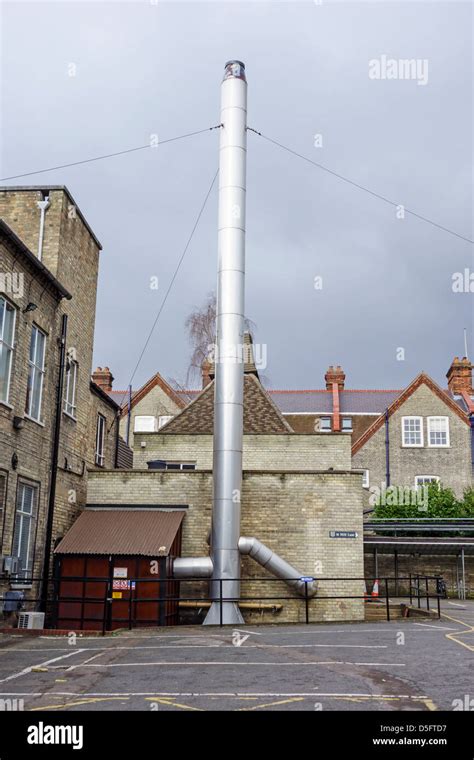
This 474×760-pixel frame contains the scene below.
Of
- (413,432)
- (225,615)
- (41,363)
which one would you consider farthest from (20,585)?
(413,432)

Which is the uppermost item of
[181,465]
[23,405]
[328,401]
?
[328,401]

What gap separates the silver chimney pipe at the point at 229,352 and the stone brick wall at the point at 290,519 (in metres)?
1.59

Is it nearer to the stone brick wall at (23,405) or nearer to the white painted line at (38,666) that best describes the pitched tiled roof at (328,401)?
the stone brick wall at (23,405)

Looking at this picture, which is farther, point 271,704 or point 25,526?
point 25,526

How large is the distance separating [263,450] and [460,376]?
82.7 ft

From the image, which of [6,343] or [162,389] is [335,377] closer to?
[162,389]

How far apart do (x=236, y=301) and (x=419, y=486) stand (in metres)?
24.0

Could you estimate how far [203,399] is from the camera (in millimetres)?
27516

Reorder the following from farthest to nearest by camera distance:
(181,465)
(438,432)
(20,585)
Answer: (438,432)
(181,465)
(20,585)

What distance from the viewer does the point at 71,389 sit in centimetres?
2080

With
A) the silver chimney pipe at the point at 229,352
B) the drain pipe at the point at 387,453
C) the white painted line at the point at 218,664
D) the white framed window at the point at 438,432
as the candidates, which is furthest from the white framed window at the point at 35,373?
the white framed window at the point at 438,432

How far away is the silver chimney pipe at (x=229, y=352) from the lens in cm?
1820
